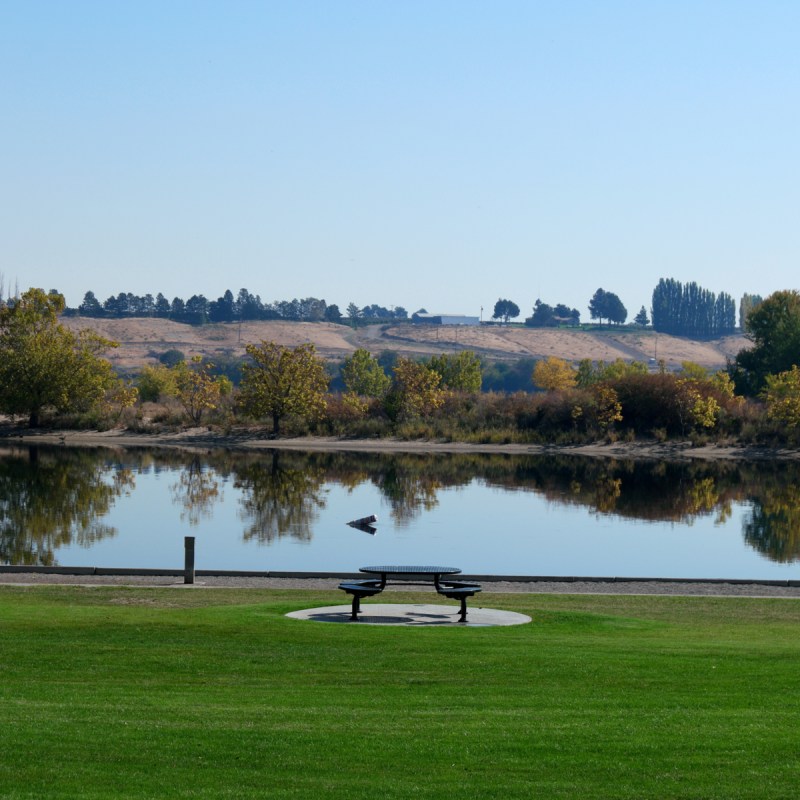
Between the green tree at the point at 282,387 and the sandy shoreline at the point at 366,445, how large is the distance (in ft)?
4.89

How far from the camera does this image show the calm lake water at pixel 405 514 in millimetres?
27531

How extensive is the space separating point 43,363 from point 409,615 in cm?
5654

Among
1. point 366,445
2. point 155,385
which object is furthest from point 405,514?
point 155,385

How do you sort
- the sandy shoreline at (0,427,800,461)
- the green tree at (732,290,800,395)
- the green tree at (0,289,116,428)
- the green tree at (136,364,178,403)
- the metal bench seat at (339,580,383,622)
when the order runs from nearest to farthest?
the metal bench seat at (339,580,383,622) < the sandy shoreline at (0,427,800,461) < the green tree at (0,289,116,428) < the green tree at (732,290,800,395) < the green tree at (136,364,178,403)

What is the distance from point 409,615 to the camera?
17484mm

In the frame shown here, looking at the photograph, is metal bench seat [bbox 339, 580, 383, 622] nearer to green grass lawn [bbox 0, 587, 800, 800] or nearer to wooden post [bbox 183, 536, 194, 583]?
green grass lawn [bbox 0, 587, 800, 800]

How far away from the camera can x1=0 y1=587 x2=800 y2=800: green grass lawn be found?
9.25 m

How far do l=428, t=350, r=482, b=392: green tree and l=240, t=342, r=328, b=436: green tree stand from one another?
42.4 ft

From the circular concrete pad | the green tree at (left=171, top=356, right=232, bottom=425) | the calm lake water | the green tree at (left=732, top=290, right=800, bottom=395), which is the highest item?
the green tree at (left=732, top=290, right=800, bottom=395)

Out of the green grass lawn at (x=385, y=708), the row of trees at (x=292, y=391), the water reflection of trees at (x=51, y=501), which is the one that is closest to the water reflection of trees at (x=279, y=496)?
the water reflection of trees at (x=51, y=501)

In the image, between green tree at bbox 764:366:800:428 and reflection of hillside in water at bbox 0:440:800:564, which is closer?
reflection of hillside in water at bbox 0:440:800:564

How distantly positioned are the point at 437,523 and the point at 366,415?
37303 millimetres

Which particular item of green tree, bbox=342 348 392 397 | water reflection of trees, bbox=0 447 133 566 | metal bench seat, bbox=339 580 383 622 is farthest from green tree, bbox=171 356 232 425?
metal bench seat, bbox=339 580 383 622

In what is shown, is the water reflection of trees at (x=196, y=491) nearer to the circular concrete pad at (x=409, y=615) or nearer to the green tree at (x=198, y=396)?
the circular concrete pad at (x=409, y=615)
